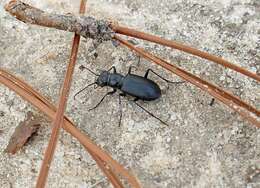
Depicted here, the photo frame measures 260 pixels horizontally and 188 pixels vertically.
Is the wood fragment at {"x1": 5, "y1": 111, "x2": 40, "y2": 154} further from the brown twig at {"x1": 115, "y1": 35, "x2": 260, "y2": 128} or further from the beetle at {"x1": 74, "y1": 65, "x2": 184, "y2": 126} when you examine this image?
the brown twig at {"x1": 115, "y1": 35, "x2": 260, "y2": 128}

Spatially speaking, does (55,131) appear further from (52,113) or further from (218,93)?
(218,93)

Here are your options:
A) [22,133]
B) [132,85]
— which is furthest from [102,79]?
[22,133]

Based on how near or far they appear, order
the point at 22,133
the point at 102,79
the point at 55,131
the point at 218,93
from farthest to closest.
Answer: the point at 102,79
the point at 22,133
the point at 218,93
the point at 55,131

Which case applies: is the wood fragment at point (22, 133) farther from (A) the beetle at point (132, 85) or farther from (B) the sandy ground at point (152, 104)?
(A) the beetle at point (132, 85)

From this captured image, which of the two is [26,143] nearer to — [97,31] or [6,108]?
[6,108]

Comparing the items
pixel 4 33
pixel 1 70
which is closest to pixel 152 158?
pixel 1 70
